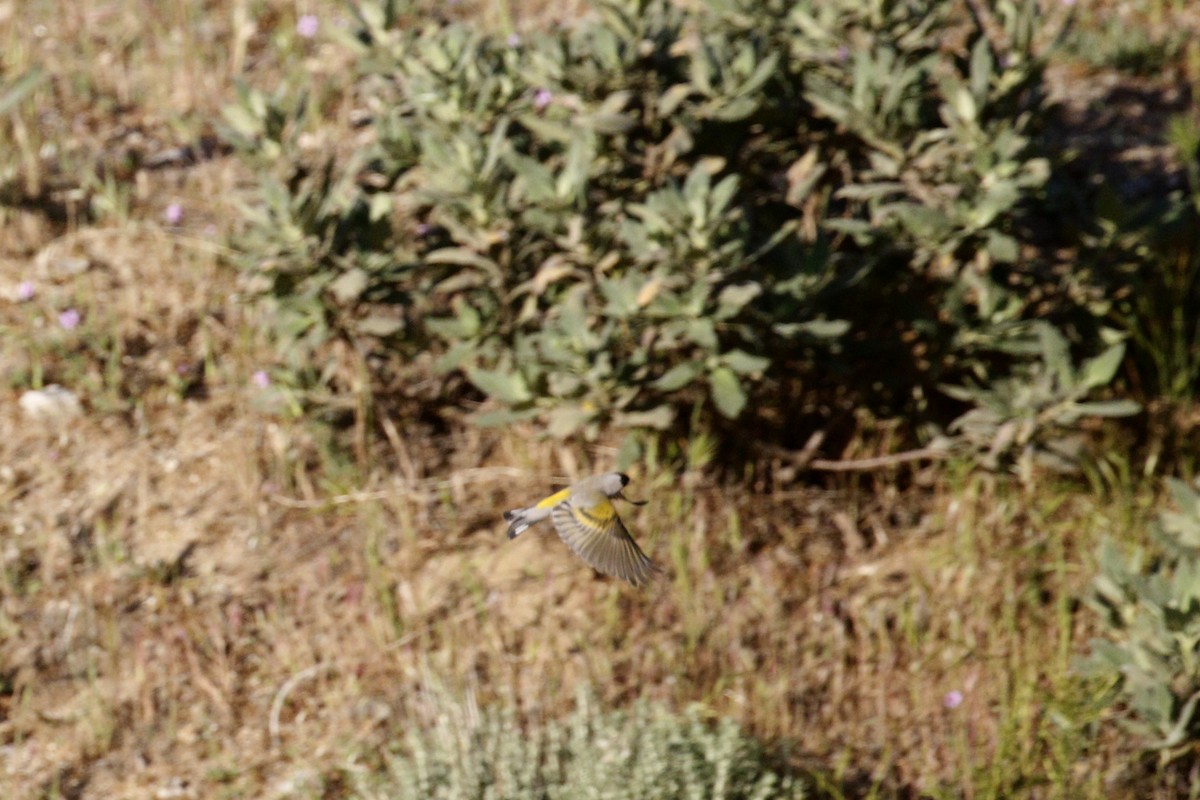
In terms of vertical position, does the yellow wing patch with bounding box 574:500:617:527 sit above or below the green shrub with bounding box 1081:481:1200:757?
above

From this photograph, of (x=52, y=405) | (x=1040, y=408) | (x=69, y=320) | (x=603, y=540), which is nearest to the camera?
(x=603, y=540)

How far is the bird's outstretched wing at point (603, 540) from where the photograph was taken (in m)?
2.72

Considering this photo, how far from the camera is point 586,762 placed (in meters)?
3.28

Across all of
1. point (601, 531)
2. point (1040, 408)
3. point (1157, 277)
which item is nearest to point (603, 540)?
point (601, 531)

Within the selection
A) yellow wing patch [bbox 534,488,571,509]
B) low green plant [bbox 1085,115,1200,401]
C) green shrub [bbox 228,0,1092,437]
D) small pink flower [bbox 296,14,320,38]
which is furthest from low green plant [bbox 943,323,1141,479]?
small pink flower [bbox 296,14,320,38]

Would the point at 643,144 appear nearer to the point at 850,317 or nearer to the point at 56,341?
the point at 850,317

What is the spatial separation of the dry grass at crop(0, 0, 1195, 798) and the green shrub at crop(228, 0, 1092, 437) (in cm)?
34

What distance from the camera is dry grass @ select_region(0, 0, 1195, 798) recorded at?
3.62m

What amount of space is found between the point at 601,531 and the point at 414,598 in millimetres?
1288

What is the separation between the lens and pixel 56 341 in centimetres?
451

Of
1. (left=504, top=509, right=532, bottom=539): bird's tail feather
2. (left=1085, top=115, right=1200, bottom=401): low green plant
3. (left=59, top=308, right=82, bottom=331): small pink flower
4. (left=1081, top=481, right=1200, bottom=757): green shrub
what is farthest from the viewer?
(left=59, top=308, right=82, bottom=331): small pink flower

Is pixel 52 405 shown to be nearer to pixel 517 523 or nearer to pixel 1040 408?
pixel 517 523

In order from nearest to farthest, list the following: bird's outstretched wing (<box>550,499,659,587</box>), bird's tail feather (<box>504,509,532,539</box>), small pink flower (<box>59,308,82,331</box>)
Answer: bird's outstretched wing (<box>550,499,659,587</box>) < bird's tail feather (<box>504,509,532,539</box>) < small pink flower (<box>59,308,82,331</box>)

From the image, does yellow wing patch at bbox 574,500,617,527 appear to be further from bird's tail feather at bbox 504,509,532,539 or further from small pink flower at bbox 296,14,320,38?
small pink flower at bbox 296,14,320,38
